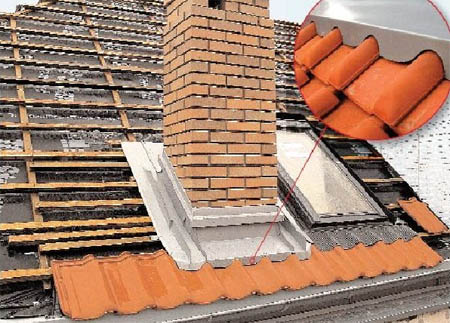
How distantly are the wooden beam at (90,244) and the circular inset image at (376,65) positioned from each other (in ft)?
6.17

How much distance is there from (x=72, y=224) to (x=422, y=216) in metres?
3.50

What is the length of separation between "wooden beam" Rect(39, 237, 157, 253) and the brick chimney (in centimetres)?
49

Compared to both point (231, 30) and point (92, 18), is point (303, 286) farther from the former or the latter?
point (92, 18)

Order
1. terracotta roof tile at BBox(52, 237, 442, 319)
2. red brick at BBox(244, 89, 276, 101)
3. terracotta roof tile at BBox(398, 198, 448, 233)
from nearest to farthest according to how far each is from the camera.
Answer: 1. terracotta roof tile at BBox(52, 237, 442, 319)
2. red brick at BBox(244, 89, 276, 101)
3. terracotta roof tile at BBox(398, 198, 448, 233)

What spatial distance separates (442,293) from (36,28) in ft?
17.9

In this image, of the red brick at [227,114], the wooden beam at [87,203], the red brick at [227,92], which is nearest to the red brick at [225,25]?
the red brick at [227,92]

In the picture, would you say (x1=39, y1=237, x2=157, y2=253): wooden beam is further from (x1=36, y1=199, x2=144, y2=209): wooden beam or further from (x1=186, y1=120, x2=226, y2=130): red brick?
(x1=186, y1=120, x2=226, y2=130): red brick

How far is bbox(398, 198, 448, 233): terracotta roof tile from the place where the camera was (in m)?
4.65

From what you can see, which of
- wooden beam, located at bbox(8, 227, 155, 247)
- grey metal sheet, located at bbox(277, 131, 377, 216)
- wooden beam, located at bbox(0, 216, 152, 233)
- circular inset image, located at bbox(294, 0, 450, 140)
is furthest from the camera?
grey metal sheet, located at bbox(277, 131, 377, 216)

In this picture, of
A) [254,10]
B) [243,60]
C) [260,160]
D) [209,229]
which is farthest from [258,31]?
[209,229]

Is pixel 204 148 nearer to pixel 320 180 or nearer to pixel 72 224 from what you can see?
pixel 72 224

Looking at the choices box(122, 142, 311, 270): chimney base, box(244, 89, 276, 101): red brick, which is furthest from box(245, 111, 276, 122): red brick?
box(122, 142, 311, 270): chimney base

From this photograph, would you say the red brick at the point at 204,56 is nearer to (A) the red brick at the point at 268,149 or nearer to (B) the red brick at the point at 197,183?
(A) the red brick at the point at 268,149

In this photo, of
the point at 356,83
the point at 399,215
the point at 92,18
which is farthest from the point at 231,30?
the point at 92,18
